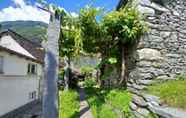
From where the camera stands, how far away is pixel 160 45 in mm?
8914

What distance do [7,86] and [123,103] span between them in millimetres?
11504

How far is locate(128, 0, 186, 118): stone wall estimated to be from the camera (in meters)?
8.77

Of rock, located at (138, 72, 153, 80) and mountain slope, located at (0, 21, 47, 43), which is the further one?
rock, located at (138, 72, 153, 80)

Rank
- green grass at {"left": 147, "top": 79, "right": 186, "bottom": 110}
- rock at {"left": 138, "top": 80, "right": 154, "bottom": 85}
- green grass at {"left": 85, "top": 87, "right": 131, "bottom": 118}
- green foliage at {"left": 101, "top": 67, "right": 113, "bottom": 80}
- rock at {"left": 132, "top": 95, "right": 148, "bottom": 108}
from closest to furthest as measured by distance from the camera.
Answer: green grass at {"left": 147, "top": 79, "right": 186, "bottom": 110} → rock at {"left": 132, "top": 95, "right": 148, "bottom": 108} → green grass at {"left": 85, "top": 87, "right": 131, "bottom": 118} → rock at {"left": 138, "top": 80, "right": 154, "bottom": 85} → green foliage at {"left": 101, "top": 67, "right": 113, "bottom": 80}

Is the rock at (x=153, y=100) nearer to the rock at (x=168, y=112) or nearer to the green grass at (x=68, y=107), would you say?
the rock at (x=168, y=112)

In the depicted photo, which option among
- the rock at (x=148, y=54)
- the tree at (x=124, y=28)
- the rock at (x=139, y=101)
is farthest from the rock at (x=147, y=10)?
the rock at (x=139, y=101)

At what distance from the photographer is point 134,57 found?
364 inches

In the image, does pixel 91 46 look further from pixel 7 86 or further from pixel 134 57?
pixel 7 86

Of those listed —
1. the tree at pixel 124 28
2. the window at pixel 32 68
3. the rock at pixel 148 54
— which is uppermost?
the tree at pixel 124 28

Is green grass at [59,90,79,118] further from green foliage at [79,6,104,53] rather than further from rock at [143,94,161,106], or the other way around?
rock at [143,94,161,106]

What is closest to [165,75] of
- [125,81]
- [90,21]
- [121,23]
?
[125,81]

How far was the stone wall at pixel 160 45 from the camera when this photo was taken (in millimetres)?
8773

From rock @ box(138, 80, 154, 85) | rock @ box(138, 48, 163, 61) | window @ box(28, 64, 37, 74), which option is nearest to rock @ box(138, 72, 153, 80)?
rock @ box(138, 80, 154, 85)

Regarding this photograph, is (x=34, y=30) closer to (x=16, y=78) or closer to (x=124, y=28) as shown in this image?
(x=16, y=78)
